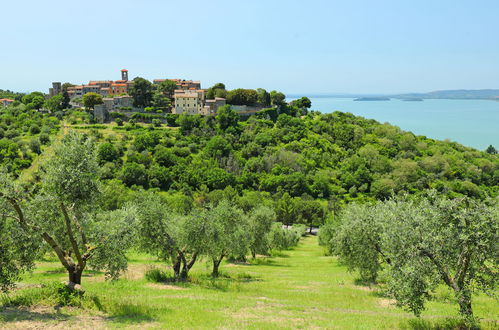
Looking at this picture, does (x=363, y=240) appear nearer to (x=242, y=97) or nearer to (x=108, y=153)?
(x=108, y=153)

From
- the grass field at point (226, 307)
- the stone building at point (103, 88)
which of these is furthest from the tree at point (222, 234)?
the stone building at point (103, 88)

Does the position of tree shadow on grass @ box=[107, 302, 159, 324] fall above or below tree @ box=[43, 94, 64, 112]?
below

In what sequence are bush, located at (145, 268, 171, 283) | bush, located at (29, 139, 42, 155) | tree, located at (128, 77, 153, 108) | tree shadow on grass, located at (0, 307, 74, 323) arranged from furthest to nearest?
tree, located at (128, 77, 153, 108)
bush, located at (29, 139, 42, 155)
bush, located at (145, 268, 171, 283)
tree shadow on grass, located at (0, 307, 74, 323)

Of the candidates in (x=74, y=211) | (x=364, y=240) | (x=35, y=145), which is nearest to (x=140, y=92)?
(x=35, y=145)

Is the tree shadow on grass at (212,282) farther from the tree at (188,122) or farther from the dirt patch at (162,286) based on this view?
the tree at (188,122)

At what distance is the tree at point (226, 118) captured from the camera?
480 feet

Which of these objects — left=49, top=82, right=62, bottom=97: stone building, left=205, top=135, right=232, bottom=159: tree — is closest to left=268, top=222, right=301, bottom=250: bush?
left=205, top=135, right=232, bottom=159: tree

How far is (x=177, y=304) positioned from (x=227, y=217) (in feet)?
49.5

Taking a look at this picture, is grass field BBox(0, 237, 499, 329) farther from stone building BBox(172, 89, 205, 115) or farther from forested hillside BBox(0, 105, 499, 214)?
stone building BBox(172, 89, 205, 115)

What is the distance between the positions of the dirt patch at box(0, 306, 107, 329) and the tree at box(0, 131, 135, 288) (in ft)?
8.21

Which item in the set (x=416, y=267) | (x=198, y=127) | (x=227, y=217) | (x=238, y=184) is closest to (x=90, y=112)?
(x=198, y=127)

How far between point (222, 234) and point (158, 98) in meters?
133

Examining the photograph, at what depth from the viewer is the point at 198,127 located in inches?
5782

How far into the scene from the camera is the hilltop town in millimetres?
149000
